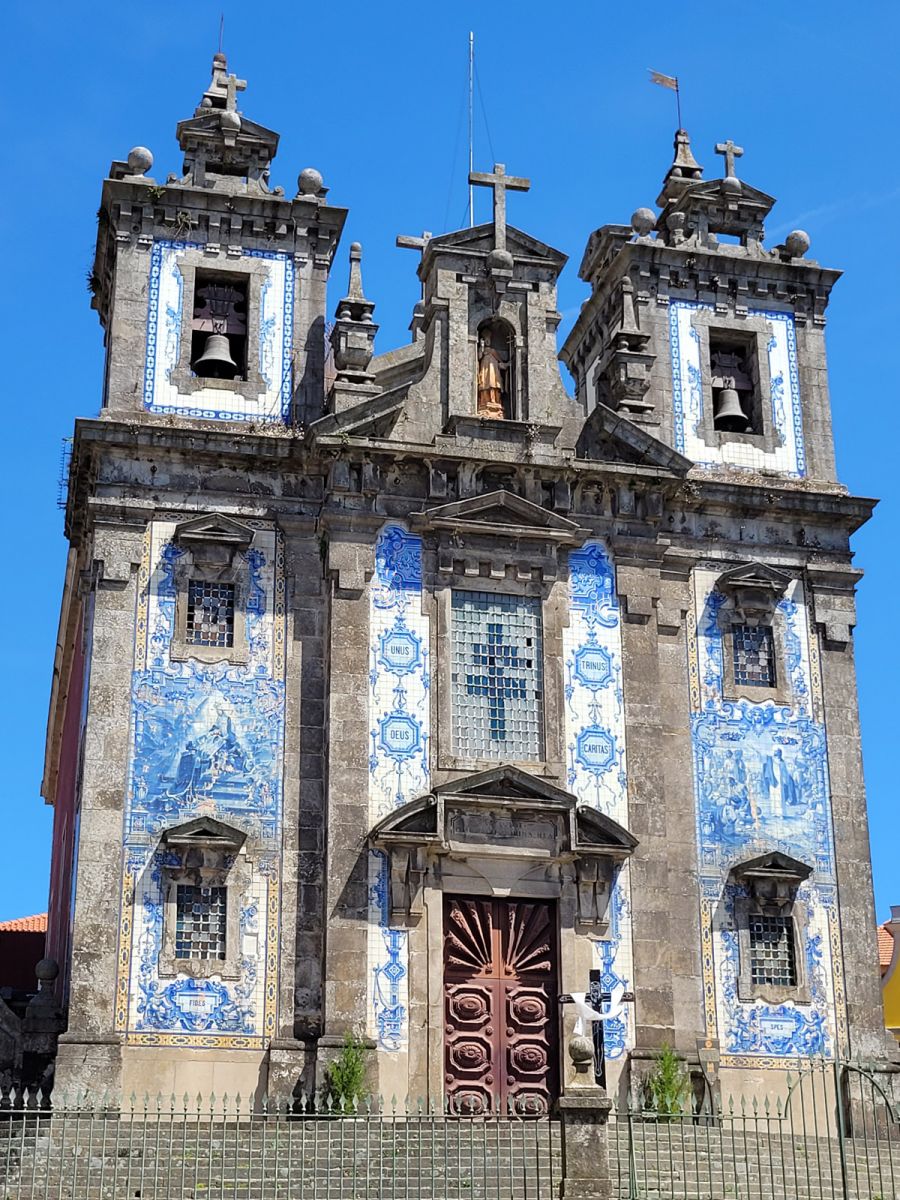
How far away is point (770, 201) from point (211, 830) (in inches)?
547

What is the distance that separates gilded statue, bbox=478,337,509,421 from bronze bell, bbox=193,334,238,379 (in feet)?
11.7

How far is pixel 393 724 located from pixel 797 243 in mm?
10720

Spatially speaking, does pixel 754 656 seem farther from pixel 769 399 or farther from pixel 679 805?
pixel 769 399

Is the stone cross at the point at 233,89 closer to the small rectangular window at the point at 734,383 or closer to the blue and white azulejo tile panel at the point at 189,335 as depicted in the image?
the blue and white azulejo tile panel at the point at 189,335

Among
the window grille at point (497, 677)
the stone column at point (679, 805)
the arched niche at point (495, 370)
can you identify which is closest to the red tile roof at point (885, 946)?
the stone column at point (679, 805)

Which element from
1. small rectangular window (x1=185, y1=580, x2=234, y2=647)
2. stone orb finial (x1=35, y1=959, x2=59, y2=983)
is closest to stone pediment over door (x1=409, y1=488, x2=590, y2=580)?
small rectangular window (x1=185, y1=580, x2=234, y2=647)

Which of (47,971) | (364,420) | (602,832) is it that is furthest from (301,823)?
(364,420)

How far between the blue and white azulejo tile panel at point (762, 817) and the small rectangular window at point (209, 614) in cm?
663

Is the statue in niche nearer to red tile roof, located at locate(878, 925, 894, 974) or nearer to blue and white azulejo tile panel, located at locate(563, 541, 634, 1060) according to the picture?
blue and white azulejo tile panel, located at locate(563, 541, 634, 1060)

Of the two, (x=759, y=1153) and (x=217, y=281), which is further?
(x=217, y=281)

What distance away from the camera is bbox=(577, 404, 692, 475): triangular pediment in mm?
27594

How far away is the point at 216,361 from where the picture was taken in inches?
1077

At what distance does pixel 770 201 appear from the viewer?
30.8 m

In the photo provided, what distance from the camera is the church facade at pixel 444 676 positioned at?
24453 mm
